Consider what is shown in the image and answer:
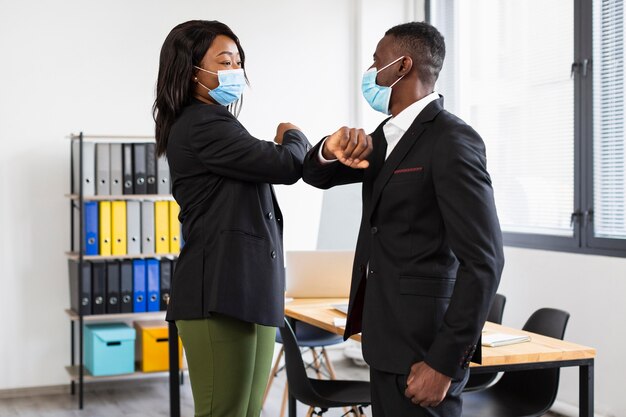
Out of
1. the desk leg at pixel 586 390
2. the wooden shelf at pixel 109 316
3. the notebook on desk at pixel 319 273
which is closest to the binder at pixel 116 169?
the wooden shelf at pixel 109 316

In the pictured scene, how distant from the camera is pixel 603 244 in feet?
14.2

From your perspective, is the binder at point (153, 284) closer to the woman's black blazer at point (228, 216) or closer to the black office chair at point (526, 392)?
the black office chair at point (526, 392)

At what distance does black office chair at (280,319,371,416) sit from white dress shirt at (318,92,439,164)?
1.24 m

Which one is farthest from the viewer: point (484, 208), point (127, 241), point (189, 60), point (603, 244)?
point (127, 241)

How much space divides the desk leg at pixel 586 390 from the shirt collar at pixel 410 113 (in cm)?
131

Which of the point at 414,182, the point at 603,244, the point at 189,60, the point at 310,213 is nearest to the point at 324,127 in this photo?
the point at 310,213

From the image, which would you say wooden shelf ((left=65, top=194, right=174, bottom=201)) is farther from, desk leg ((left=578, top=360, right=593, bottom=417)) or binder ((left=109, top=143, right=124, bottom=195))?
desk leg ((left=578, top=360, right=593, bottom=417))

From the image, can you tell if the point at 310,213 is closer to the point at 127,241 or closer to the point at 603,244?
the point at 127,241

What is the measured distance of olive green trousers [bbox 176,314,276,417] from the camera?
2145mm

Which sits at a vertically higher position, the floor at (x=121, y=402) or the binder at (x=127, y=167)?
the binder at (x=127, y=167)

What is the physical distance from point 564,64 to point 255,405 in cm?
315

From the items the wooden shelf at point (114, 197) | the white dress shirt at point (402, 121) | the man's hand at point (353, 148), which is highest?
the white dress shirt at point (402, 121)

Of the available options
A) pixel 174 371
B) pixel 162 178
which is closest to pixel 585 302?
pixel 174 371

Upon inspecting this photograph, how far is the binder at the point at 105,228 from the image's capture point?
199 inches
